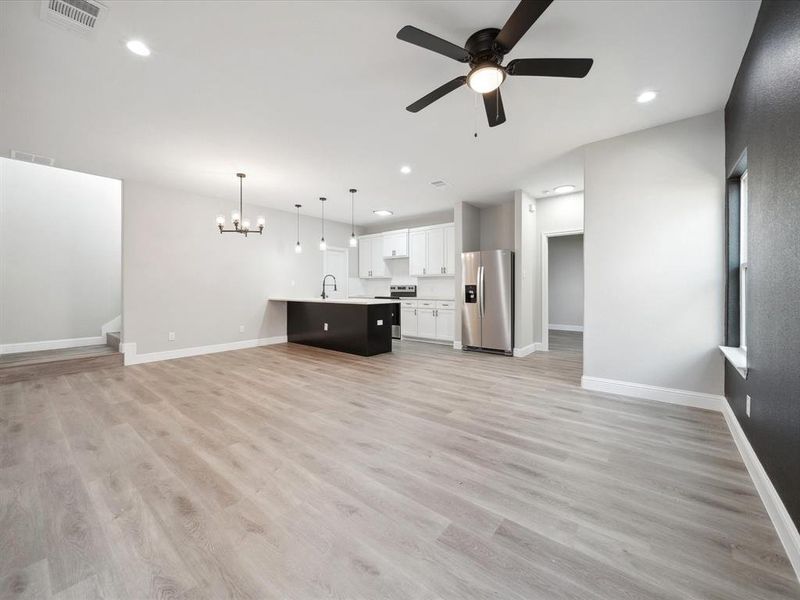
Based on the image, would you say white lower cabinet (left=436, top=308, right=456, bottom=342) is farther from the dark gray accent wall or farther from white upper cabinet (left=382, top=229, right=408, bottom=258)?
the dark gray accent wall

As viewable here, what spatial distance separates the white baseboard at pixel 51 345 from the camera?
15.8 ft

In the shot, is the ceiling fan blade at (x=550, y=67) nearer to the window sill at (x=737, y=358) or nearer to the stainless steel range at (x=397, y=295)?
the window sill at (x=737, y=358)

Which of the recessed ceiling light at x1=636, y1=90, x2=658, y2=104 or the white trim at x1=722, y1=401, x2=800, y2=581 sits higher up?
the recessed ceiling light at x1=636, y1=90, x2=658, y2=104

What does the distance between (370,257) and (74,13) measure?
6.25m

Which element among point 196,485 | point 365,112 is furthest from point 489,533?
point 365,112

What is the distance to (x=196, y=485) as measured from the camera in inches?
72.0

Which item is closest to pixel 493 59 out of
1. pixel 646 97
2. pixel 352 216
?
pixel 646 97

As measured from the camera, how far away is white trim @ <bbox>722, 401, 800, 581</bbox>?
133cm

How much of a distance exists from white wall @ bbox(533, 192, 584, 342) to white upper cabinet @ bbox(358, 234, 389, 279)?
138 inches

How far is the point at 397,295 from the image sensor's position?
297 inches

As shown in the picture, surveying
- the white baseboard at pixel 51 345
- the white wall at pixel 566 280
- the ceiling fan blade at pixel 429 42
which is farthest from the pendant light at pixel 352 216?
the white wall at pixel 566 280

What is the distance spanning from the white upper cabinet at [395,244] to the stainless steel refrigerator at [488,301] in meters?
1.78

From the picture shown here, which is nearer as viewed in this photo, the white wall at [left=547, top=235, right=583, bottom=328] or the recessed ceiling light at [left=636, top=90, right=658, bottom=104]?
the recessed ceiling light at [left=636, top=90, right=658, bottom=104]

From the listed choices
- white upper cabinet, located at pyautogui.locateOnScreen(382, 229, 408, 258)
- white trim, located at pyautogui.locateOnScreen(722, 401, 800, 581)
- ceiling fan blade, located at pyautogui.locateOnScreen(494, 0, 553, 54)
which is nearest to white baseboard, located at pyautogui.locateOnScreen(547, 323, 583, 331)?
white upper cabinet, located at pyautogui.locateOnScreen(382, 229, 408, 258)
